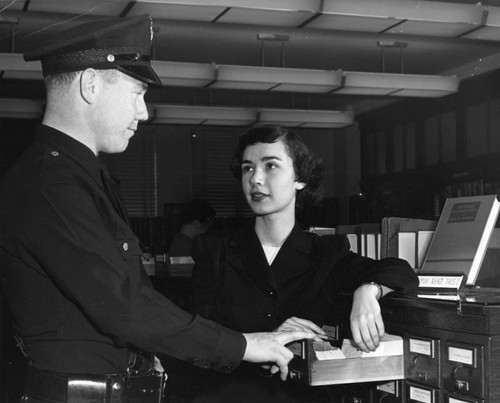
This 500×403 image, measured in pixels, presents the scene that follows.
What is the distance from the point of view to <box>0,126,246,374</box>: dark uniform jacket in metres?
1.29

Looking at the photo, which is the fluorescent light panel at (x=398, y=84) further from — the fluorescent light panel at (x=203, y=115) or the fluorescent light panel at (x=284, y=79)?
the fluorescent light panel at (x=203, y=115)

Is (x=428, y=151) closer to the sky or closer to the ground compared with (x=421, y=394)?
closer to the sky

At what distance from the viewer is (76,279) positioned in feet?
4.24

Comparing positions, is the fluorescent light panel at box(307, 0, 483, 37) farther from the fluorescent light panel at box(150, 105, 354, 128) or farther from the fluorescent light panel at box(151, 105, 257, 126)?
the fluorescent light panel at box(151, 105, 257, 126)

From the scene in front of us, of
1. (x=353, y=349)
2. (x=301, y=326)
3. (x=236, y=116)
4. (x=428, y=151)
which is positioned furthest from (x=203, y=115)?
(x=428, y=151)

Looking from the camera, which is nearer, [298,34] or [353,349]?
[353,349]

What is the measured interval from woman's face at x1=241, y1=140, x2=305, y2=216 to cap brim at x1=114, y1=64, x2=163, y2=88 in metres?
0.65

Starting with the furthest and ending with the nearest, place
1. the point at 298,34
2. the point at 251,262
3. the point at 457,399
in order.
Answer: the point at 298,34, the point at 251,262, the point at 457,399

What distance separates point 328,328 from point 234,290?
311 millimetres

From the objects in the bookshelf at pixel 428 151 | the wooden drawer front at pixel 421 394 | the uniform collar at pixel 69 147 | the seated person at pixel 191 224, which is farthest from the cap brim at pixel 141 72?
the bookshelf at pixel 428 151

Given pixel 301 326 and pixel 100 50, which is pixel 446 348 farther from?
pixel 100 50

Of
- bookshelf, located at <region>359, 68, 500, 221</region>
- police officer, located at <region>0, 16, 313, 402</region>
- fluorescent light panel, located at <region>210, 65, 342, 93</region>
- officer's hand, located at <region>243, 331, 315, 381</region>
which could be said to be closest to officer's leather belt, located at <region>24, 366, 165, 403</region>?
police officer, located at <region>0, 16, 313, 402</region>

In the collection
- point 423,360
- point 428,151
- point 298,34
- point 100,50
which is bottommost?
point 423,360

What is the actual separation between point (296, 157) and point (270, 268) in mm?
339
